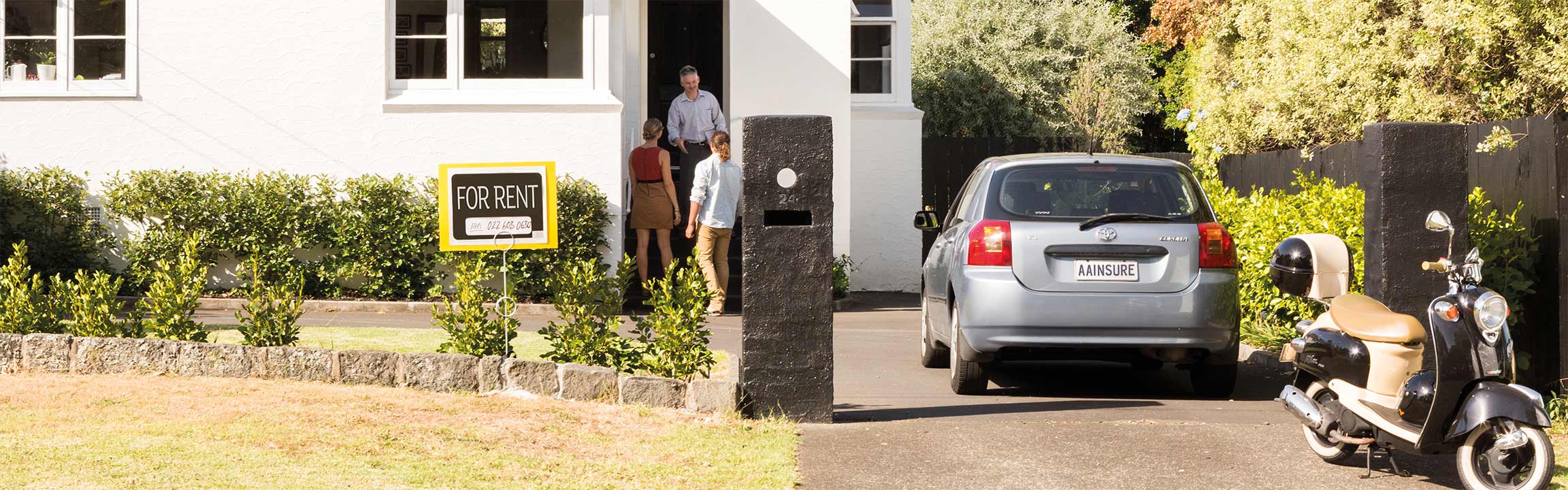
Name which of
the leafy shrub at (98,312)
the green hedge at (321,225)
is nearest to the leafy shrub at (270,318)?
the leafy shrub at (98,312)

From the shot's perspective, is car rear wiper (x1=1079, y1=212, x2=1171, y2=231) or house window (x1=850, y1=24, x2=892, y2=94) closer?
car rear wiper (x1=1079, y1=212, x2=1171, y2=231)

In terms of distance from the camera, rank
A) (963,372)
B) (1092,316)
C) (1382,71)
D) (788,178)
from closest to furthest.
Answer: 1. (788,178)
2. (1092,316)
3. (963,372)
4. (1382,71)

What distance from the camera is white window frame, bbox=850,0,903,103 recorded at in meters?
20.2

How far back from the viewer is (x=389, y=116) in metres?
15.1

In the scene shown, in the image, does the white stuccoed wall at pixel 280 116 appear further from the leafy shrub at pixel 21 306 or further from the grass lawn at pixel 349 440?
the grass lawn at pixel 349 440

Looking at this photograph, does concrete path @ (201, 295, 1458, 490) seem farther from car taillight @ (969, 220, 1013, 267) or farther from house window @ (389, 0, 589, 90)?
house window @ (389, 0, 589, 90)

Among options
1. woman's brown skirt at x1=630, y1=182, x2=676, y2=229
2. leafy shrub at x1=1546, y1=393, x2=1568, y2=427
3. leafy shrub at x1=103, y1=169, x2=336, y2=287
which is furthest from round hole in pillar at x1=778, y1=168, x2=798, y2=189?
leafy shrub at x1=103, y1=169, x2=336, y2=287

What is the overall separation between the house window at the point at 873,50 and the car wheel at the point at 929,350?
31.3 feet

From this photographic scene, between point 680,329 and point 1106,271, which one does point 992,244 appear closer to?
point 1106,271

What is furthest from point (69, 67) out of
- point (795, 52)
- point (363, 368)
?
point (363, 368)

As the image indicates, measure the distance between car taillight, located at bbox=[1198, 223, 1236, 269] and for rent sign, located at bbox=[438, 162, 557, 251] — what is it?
12.4ft

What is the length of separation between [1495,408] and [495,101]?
10810 millimetres

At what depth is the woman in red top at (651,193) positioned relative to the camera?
14852 mm

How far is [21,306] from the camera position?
9.49m
